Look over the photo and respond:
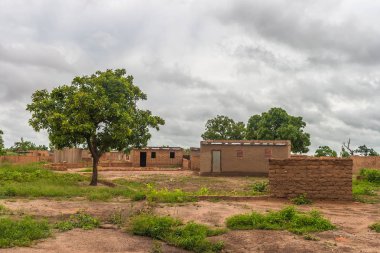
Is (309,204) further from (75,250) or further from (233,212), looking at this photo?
(75,250)

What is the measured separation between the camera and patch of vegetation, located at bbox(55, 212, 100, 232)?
32.2 ft

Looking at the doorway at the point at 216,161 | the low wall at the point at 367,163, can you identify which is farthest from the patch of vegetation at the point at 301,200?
the low wall at the point at 367,163

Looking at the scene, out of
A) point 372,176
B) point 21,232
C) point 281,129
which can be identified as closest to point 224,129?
→ point 281,129

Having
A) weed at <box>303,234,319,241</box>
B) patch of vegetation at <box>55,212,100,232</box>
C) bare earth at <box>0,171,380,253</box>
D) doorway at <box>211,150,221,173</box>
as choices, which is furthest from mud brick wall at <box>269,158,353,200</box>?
doorway at <box>211,150,221,173</box>

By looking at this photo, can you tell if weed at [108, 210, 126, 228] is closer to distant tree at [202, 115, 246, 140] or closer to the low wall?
the low wall

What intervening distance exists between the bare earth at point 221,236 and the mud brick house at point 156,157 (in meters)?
28.9

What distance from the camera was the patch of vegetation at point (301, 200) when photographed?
14.0 metres

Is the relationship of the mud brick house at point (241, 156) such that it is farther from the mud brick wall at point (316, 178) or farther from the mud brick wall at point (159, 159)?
the mud brick wall at point (316, 178)

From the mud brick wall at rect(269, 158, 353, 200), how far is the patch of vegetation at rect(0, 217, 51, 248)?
27.8ft

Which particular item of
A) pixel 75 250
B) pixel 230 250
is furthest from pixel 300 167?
pixel 75 250

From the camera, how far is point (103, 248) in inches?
322

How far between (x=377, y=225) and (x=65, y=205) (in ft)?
31.4

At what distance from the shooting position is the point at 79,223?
10234 millimetres

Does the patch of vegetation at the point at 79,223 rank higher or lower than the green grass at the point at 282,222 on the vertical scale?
lower
